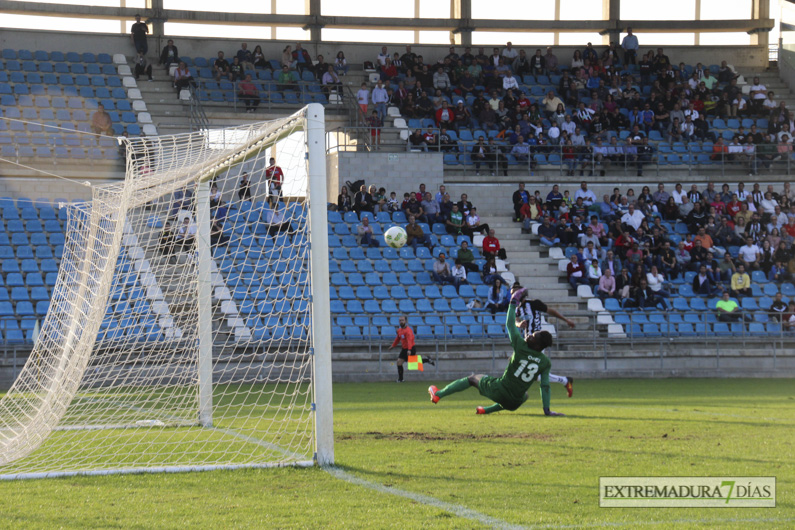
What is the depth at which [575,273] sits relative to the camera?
23078 millimetres

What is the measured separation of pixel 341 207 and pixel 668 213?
9.39 m

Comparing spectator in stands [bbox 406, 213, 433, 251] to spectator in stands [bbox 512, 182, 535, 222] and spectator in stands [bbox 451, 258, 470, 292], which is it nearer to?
spectator in stands [bbox 451, 258, 470, 292]

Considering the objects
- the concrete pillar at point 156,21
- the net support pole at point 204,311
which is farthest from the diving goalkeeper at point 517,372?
the concrete pillar at point 156,21

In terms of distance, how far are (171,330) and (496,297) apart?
9283 millimetres

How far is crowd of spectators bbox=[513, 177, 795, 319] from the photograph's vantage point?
23000mm

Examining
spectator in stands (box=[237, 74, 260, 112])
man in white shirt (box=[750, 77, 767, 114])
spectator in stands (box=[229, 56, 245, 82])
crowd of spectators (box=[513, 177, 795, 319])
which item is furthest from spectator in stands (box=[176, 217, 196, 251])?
man in white shirt (box=[750, 77, 767, 114])

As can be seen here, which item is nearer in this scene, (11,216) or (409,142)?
(11,216)

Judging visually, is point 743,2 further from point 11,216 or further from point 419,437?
point 419,437

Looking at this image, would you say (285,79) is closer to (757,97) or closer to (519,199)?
(519,199)

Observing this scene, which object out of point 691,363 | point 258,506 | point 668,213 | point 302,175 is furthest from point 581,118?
point 258,506

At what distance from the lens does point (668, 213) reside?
2612cm

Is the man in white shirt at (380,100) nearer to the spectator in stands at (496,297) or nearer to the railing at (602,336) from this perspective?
the spectator in stands at (496,297)

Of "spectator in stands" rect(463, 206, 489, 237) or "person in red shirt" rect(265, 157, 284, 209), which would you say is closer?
"person in red shirt" rect(265, 157, 284, 209)

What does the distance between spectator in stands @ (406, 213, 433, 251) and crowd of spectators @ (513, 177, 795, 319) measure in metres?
3.38
